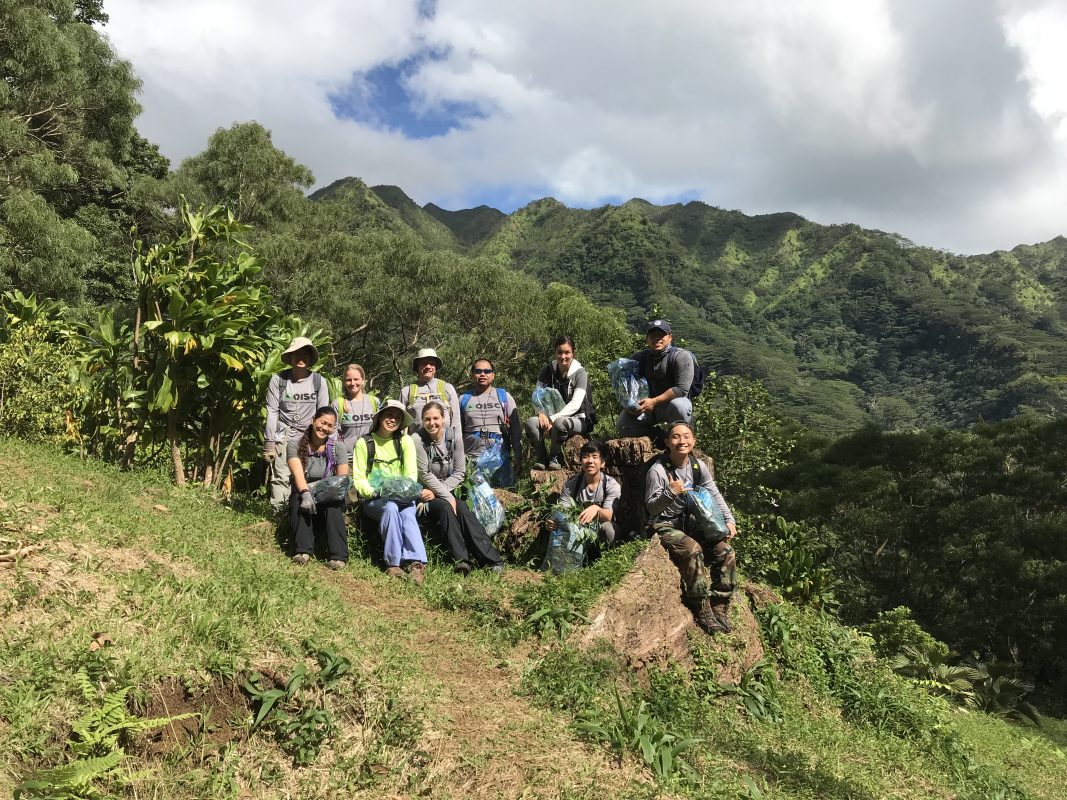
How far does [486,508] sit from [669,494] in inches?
70.2

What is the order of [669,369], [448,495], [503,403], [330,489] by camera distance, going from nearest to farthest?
[330,489] < [448,495] < [669,369] < [503,403]

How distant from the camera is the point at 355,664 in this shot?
13.0 feet

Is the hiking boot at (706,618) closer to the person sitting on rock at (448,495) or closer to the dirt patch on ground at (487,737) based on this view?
the person sitting on rock at (448,495)

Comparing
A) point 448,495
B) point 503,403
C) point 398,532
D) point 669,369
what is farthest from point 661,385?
point 398,532

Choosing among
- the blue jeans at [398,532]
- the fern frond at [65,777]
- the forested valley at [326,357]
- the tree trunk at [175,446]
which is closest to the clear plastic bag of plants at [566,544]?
the blue jeans at [398,532]

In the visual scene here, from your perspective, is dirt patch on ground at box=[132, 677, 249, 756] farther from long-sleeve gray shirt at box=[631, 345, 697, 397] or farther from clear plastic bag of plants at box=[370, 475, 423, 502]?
long-sleeve gray shirt at box=[631, 345, 697, 397]

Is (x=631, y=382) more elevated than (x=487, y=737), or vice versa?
(x=631, y=382)

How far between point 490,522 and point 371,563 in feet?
4.10

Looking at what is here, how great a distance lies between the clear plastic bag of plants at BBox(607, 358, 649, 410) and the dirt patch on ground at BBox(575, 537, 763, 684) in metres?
1.85

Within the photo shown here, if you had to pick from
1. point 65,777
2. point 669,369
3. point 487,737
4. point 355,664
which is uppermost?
point 669,369

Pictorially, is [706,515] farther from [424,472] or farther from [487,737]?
[487,737]

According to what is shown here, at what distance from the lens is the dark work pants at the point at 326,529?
5.87 meters

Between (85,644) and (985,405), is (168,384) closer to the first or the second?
(85,644)

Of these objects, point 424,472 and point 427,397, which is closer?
point 424,472
